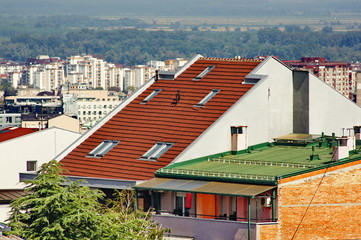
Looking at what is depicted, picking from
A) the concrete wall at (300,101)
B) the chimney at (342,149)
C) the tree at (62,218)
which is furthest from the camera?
the concrete wall at (300,101)

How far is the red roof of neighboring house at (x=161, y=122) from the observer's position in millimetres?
38844

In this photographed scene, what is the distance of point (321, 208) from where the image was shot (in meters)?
34.7

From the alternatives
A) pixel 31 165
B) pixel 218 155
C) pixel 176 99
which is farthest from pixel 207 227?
pixel 31 165

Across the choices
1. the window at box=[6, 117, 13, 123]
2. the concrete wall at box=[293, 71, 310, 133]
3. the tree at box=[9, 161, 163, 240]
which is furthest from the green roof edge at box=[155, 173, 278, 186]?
the window at box=[6, 117, 13, 123]

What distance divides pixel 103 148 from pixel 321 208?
9874mm

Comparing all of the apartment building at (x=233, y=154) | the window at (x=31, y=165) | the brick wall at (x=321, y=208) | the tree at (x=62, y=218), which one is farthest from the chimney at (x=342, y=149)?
the window at (x=31, y=165)

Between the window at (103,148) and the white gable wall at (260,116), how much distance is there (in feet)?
12.9

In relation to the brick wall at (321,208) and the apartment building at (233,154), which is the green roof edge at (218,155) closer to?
the apartment building at (233,154)

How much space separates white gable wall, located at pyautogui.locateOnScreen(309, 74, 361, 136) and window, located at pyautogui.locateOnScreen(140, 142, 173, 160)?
714 centimetres

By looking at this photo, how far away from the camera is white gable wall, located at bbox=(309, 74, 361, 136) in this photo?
4406 cm

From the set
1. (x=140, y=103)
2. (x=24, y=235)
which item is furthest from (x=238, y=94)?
(x=24, y=235)

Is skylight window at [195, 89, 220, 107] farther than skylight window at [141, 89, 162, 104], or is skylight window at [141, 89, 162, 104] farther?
skylight window at [141, 89, 162, 104]

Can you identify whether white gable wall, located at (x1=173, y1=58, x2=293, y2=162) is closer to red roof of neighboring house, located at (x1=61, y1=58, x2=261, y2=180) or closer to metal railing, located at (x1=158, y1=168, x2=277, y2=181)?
red roof of neighboring house, located at (x1=61, y1=58, x2=261, y2=180)

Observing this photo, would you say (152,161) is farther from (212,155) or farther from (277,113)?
(277,113)
